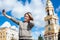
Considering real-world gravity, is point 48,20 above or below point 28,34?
above

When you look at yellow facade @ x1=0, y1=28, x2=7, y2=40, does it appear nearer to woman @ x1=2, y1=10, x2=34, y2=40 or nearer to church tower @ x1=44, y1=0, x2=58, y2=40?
church tower @ x1=44, y1=0, x2=58, y2=40

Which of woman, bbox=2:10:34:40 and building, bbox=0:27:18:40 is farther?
building, bbox=0:27:18:40

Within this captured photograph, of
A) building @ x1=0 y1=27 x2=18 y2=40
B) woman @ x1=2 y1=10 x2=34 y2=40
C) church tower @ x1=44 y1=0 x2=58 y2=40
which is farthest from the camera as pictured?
building @ x1=0 y1=27 x2=18 y2=40

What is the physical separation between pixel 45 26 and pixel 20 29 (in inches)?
1933

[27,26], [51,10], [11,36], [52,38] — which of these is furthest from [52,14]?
[27,26]

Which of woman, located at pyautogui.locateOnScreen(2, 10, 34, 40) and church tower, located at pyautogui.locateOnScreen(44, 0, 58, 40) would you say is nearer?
woman, located at pyautogui.locateOnScreen(2, 10, 34, 40)

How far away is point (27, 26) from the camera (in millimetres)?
5785

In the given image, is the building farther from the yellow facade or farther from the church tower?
the church tower

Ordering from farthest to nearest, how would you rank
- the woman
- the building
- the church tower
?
the building → the church tower → the woman

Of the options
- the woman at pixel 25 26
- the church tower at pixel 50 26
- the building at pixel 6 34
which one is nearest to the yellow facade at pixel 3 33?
the building at pixel 6 34

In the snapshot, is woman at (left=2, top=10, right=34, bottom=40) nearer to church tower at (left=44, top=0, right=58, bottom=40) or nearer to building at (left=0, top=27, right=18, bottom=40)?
church tower at (left=44, top=0, right=58, bottom=40)

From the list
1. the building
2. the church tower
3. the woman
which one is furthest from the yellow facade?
the woman

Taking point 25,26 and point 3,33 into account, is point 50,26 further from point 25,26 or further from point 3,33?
point 25,26

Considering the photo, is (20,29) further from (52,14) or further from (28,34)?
(52,14)
